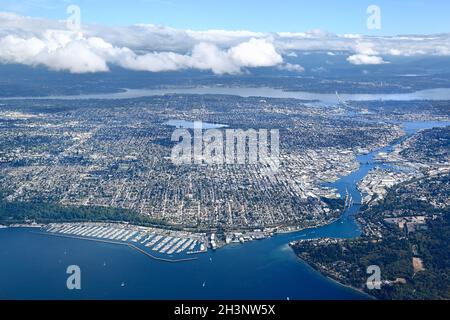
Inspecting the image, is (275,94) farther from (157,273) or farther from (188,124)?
(157,273)

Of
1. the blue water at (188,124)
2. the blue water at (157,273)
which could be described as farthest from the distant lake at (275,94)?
the blue water at (157,273)

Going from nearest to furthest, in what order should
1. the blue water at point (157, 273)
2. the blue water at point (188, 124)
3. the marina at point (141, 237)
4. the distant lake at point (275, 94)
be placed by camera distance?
the blue water at point (157, 273)
the marina at point (141, 237)
the blue water at point (188, 124)
the distant lake at point (275, 94)

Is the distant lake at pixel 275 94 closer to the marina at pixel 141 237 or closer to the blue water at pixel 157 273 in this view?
the marina at pixel 141 237

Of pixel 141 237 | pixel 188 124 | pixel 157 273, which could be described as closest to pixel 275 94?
pixel 188 124

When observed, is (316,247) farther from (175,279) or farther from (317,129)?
(317,129)

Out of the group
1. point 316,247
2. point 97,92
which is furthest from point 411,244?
point 97,92
